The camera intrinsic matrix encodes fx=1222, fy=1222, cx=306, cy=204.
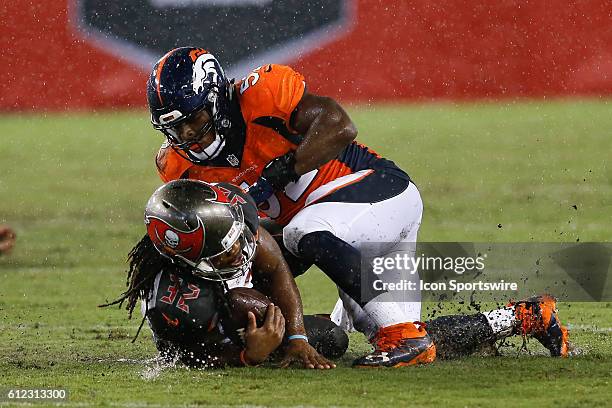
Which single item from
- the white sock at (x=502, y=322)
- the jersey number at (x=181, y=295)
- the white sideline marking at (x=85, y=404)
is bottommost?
→ the white sideline marking at (x=85, y=404)

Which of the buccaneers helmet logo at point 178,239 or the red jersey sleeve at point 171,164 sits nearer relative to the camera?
the buccaneers helmet logo at point 178,239

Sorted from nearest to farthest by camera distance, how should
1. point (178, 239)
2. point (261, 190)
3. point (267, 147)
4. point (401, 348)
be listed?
point (178, 239)
point (401, 348)
point (261, 190)
point (267, 147)

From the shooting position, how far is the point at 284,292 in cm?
547

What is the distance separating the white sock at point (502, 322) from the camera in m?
5.70

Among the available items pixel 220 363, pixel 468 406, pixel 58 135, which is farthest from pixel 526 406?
pixel 58 135

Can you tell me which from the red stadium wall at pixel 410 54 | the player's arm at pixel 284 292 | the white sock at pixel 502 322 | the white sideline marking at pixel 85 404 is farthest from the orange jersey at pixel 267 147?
the red stadium wall at pixel 410 54

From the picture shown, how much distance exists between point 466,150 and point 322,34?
7.06ft

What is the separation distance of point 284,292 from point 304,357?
320 millimetres

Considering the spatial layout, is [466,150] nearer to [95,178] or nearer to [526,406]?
[95,178]

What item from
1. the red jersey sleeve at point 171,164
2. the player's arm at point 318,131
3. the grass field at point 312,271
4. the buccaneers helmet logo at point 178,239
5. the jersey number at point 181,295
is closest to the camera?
the grass field at point 312,271

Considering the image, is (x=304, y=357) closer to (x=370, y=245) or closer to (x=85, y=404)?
(x=370, y=245)

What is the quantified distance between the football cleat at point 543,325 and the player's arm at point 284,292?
1.00 m

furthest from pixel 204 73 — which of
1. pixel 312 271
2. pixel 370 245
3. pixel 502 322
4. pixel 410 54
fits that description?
pixel 410 54

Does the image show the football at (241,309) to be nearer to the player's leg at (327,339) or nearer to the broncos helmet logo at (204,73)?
the player's leg at (327,339)
